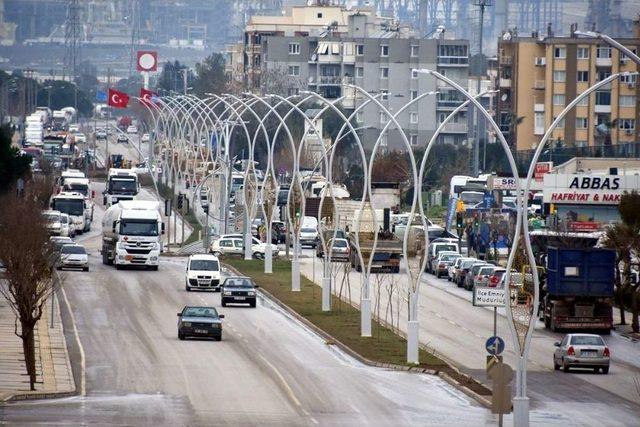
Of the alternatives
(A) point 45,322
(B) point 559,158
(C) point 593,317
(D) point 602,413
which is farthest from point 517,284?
(B) point 559,158

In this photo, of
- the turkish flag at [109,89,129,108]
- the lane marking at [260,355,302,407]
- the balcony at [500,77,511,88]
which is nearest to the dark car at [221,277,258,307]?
the lane marking at [260,355,302,407]

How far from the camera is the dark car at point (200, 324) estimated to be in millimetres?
57375

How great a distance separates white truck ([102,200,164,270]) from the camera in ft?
271

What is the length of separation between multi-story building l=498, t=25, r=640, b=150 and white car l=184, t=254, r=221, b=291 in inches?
3225

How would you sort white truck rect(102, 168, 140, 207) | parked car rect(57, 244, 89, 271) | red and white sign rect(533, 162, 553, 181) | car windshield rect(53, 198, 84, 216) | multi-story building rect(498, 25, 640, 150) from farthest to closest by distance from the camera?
multi-story building rect(498, 25, 640, 150)
white truck rect(102, 168, 140, 207)
car windshield rect(53, 198, 84, 216)
red and white sign rect(533, 162, 553, 181)
parked car rect(57, 244, 89, 271)

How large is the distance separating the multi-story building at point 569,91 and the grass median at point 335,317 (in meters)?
73.3

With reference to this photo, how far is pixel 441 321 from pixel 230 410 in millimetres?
25695

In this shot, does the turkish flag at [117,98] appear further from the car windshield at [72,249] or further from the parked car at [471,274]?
the parked car at [471,274]

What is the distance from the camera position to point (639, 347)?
198 ft

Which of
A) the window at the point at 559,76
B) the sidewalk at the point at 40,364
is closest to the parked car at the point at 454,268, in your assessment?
the sidewalk at the point at 40,364

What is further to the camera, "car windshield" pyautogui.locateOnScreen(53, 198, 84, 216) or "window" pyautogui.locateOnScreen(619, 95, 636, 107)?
"window" pyautogui.locateOnScreen(619, 95, 636, 107)

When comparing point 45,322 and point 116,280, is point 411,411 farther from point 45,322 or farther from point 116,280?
point 116,280

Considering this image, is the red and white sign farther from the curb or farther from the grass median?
the curb

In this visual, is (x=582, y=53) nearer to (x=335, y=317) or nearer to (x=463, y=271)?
(x=463, y=271)
